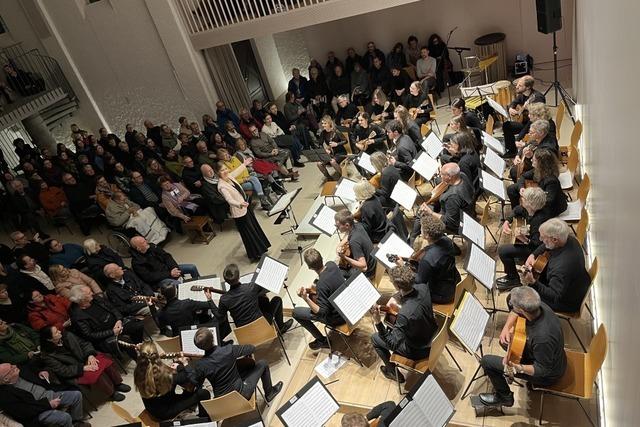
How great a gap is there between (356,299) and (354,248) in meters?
0.99

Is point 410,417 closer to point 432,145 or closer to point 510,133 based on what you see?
point 432,145

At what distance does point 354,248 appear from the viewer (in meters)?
5.80

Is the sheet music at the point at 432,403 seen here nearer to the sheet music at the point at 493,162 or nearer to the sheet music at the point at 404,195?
the sheet music at the point at 404,195

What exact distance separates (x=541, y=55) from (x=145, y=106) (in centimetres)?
956

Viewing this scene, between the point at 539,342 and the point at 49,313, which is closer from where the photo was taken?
the point at 539,342

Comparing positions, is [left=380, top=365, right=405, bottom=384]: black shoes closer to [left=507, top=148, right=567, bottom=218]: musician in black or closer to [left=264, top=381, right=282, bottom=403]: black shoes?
[left=264, top=381, right=282, bottom=403]: black shoes

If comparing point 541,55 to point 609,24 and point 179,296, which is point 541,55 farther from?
point 179,296

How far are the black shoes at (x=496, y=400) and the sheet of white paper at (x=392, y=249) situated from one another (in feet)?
5.61

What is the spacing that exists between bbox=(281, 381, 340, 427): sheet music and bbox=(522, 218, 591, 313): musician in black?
2.17m

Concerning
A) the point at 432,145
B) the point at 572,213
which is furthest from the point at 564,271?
the point at 432,145

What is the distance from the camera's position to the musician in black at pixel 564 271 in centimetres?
438

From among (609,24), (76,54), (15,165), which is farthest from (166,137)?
(609,24)

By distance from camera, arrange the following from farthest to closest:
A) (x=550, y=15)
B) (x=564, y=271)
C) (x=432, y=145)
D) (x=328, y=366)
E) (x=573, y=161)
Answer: (x=550, y=15) < (x=432, y=145) < (x=573, y=161) < (x=328, y=366) < (x=564, y=271)

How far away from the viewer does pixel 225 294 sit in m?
5.64
